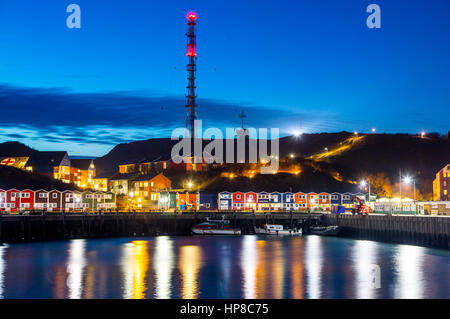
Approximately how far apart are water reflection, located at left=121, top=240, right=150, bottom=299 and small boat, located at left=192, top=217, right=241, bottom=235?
17.5 m

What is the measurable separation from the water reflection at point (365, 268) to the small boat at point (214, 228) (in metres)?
26.9

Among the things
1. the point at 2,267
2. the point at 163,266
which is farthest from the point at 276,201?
the point at 2,267

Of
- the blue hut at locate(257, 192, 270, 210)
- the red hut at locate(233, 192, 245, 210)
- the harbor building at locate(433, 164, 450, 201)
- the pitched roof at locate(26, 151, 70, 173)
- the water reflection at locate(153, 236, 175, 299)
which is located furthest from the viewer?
the pitched roof at locate(26, 151, 70, 173)

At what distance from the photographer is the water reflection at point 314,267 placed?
154 feet

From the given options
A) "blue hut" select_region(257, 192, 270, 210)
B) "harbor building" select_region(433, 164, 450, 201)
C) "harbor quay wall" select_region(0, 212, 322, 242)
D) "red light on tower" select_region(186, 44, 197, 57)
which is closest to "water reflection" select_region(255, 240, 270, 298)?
"harbor quay wall" select_region(0, 212, 322, 242)

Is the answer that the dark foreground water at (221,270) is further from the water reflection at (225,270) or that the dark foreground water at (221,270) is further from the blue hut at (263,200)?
the blue hut at (263,200)

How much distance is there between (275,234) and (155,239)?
23330mm

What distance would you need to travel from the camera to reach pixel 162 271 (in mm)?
57250

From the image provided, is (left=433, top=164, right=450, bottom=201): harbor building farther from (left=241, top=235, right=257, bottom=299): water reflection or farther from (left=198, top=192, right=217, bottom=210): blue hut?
(left=241, top=235, right=257, bottom=299): water reflection

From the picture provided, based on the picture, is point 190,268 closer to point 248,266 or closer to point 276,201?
point 248,266

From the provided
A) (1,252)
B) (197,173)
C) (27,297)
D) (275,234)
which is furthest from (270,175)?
(27,297)

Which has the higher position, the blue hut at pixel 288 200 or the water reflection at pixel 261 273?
the blue hut at pixel 288 200

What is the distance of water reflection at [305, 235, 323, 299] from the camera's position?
47.0m

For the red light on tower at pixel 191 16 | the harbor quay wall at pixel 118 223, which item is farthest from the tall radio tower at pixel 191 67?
the harbor quay wall at pixel 118 223
